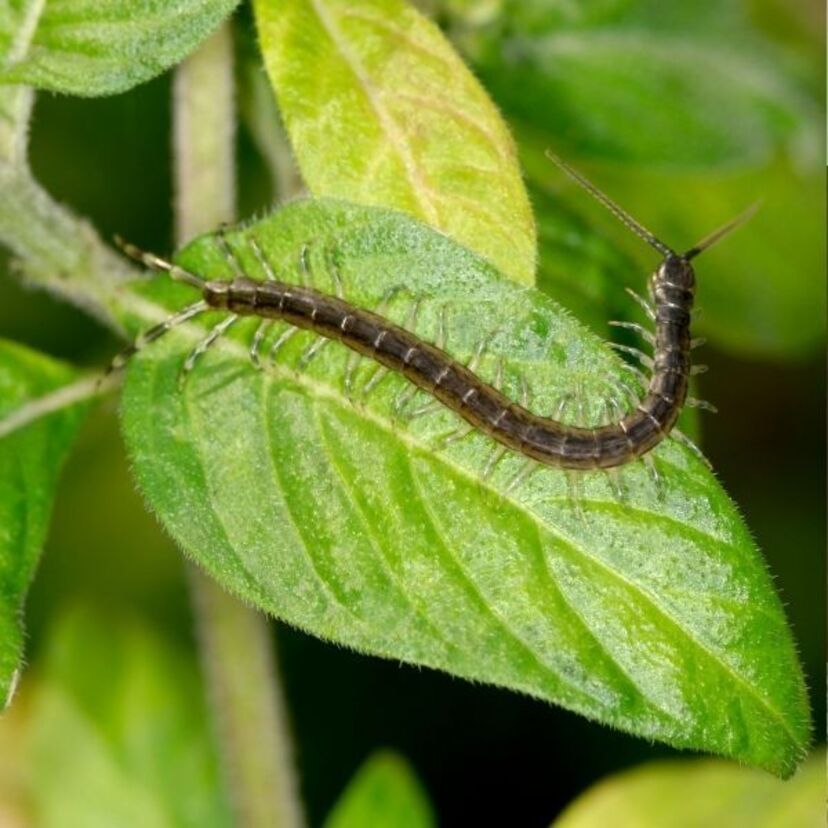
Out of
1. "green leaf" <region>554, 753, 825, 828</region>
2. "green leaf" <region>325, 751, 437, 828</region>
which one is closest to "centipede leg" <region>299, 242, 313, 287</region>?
"green leaf" <region>325, 751, 437, 828</region>

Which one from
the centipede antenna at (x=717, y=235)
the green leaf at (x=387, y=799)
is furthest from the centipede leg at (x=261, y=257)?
the green leaf at (x=387, y=799)

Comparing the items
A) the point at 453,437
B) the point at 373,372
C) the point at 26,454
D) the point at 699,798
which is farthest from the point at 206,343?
the point at 699,798

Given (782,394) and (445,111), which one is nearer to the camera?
(445,111)

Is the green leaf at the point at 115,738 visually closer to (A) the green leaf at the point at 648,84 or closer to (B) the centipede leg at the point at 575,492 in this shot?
(B) the centipede leg at the point at 575,492

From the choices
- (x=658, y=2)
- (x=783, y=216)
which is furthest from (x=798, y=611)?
(x=658, y=2)

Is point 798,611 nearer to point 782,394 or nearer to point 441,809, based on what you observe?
point 782,394

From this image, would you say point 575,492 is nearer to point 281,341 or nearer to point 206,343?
point 281,341
